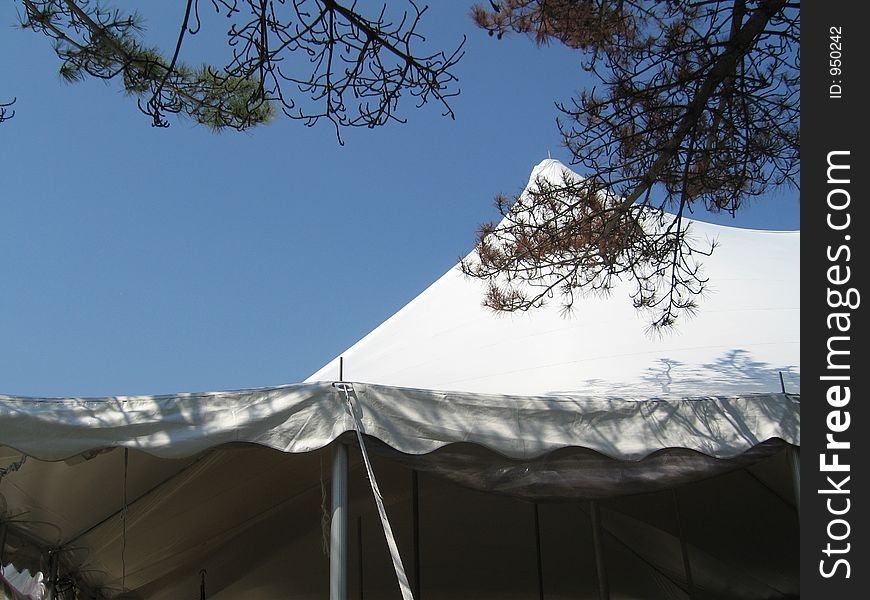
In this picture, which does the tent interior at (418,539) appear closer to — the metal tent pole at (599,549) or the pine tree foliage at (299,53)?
the metal tent pole at (599,549)

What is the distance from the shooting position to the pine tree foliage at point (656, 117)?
299 cm

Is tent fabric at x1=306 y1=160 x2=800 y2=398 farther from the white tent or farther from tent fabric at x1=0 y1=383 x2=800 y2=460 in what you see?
tent fabric at x1=0 y1=383 x2=800 y2=460

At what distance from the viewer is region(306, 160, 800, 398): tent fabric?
397 cm

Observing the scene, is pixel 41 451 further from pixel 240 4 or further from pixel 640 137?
pixel 640 137

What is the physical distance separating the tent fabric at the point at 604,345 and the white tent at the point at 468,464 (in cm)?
2

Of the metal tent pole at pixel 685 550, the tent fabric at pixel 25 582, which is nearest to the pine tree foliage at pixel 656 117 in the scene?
the metal tent pole at pixel 685 550

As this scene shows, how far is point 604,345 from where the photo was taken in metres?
4.43

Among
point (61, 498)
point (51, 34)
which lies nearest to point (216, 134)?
point (51, 34)

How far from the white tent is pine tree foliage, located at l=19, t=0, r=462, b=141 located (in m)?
0.91

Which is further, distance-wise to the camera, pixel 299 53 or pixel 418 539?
pixel 418 539

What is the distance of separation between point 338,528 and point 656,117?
199 centimetres

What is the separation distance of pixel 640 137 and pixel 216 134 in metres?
1.71

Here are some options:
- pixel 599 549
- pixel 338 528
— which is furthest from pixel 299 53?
pixel 599 549

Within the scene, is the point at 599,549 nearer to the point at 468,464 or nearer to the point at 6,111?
the point at 468,464
